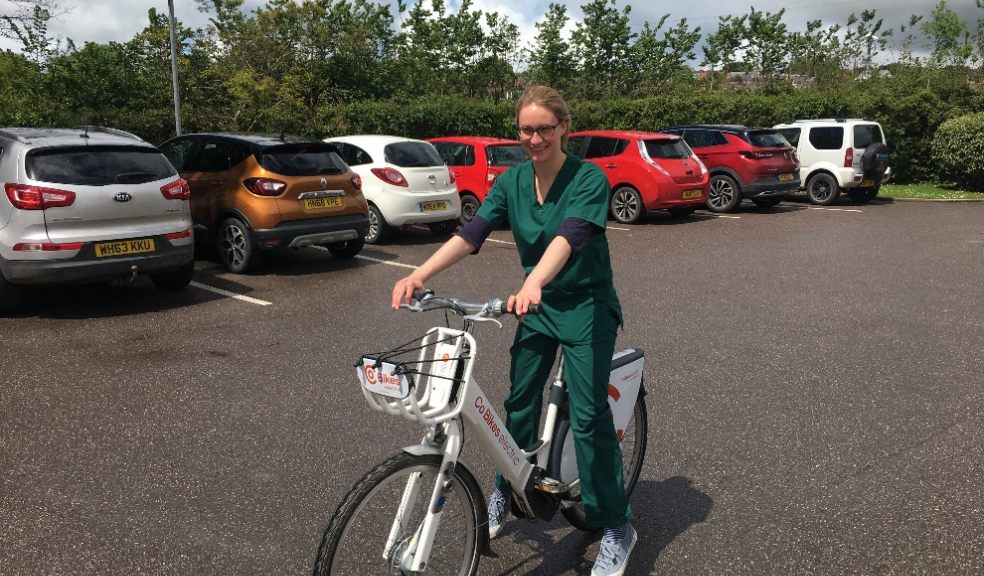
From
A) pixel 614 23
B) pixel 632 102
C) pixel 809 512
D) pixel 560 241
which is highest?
pixel 614 23

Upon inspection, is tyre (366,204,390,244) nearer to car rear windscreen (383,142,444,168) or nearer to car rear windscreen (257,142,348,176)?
car rear windscreen (383,142,444,168)

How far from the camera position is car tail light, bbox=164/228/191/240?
25.1 feet

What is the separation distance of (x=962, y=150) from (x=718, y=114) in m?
5.85

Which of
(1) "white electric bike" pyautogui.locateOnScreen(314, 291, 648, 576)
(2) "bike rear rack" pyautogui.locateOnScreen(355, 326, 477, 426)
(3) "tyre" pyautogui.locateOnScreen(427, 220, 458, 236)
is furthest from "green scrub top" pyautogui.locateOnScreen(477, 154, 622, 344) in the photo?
(3) "tyre" pyautogui.locateOnScreen(427, 220, 458, 236)

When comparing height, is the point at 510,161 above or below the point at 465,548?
above

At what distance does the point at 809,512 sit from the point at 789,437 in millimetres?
912

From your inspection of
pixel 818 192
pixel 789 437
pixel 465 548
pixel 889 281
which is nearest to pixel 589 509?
pixel 465 548

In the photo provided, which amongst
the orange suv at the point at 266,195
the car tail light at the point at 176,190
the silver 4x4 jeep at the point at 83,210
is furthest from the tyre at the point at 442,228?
the silver 4x4 jeep at the point at 83,210

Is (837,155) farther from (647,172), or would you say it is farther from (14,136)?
(14,136)

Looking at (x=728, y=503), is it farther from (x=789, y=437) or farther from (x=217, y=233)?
(x=217, y=233)

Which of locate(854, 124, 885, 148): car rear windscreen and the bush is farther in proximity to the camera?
the bush

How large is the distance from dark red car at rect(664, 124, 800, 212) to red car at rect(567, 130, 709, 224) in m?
1.45

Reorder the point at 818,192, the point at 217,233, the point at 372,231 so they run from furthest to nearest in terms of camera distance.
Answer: the point at 818,192 → the point at 372,231 → the point at 217,233

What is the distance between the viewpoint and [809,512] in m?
3.66
